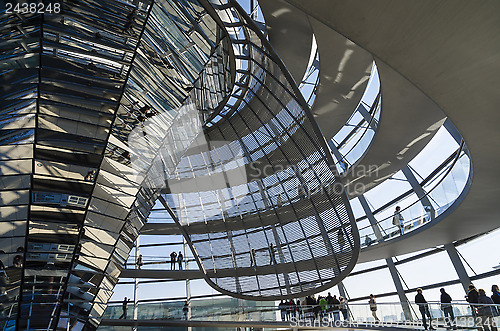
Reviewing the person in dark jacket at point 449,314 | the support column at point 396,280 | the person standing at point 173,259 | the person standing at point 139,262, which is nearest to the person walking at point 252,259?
the support column at point 396,280

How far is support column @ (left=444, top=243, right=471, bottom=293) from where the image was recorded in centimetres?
1991

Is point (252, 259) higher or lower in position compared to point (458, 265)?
higher

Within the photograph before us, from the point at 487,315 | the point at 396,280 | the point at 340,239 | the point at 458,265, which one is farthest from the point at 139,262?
the point at 487,315

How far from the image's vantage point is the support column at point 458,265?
1991 centimetres

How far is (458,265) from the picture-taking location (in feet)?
66.6

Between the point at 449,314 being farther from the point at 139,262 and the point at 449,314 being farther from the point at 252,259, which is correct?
the point at 139,262

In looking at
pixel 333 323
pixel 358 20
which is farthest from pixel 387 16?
pixel 333 323

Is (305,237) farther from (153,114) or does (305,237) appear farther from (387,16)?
(387,16)

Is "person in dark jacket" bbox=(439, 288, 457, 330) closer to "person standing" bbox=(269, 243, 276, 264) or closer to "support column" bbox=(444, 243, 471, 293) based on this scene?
"support column" bbox=(444, 243, 471, 293)

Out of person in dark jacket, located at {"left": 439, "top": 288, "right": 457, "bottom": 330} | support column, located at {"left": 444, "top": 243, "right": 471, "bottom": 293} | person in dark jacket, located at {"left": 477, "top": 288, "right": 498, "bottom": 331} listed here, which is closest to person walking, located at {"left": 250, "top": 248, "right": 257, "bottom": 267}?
support column, located at {"left": 444, "top": 243, "right": 471, "bottom": 293}

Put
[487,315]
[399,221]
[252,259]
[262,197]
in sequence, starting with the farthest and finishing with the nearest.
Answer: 1. [262,197]
2. [252,259]
3. [399,221]
4. [487,315]

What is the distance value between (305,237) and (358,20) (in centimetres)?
1630

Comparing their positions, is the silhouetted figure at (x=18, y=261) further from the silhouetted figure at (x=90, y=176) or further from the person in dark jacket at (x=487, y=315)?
the person in dark jacket at (x=487, y=315)

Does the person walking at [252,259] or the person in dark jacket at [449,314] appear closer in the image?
the person in dark jacket at [449,314]
